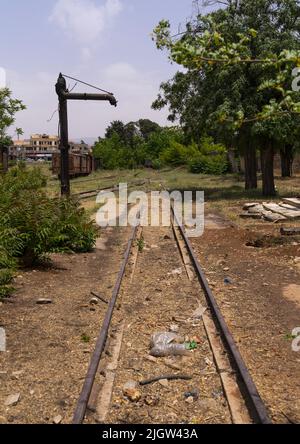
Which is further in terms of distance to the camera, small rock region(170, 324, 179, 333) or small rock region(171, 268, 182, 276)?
small rock region(171, 268, 182, 276)

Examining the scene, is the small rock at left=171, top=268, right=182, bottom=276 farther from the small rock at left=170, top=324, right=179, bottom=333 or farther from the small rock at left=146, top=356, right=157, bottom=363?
the small rock at left=146, top=356, right=157, bottom=363

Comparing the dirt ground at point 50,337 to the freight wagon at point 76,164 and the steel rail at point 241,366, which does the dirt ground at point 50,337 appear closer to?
the steel rail at point 241,366

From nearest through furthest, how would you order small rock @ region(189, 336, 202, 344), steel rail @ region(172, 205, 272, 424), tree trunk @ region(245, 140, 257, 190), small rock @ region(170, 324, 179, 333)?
steel rail @ region(172, 205, 272, 424)
small rock @ region(189, 336, 202, 344)
small rock @ region(170, 324, 179, 333)
tree trunk @ region(245, 140, 257, 190)

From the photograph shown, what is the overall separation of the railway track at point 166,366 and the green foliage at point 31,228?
1647mm

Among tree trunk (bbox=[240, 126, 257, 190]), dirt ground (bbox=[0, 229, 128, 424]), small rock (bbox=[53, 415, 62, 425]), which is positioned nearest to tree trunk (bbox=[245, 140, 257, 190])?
tree trunk (bbox=[240, 126, 257, 190])

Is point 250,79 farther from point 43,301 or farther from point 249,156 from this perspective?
point 43,301

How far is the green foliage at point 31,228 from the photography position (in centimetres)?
814

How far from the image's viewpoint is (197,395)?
4598 mm

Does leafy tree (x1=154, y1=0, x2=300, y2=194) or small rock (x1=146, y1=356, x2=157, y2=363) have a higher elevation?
leafy tree (x1=154, y1=0, x2=300, y2=194)

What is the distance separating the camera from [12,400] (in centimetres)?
445

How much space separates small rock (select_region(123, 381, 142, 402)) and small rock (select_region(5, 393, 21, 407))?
927mm

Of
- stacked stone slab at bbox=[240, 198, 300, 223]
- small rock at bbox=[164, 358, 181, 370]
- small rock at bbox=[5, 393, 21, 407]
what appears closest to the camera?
small rock at bbox=[5, 393, 21, 407]

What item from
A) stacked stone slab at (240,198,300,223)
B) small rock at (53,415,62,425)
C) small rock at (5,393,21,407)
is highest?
stacked stone slab at (240,198,300,223)

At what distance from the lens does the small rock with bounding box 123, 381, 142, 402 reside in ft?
14.8
